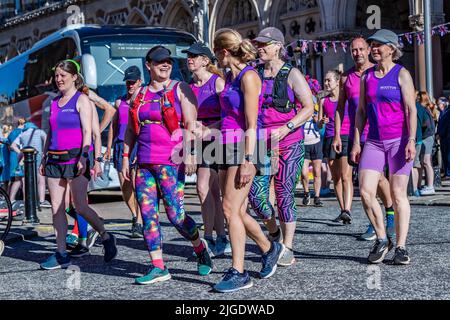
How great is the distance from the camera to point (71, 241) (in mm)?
9344

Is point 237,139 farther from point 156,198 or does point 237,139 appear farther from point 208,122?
point 208,122

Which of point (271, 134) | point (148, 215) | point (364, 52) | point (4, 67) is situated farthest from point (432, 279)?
point (4, 67)

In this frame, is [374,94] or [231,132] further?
[374,94]

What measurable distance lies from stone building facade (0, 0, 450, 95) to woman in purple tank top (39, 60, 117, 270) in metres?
15.6

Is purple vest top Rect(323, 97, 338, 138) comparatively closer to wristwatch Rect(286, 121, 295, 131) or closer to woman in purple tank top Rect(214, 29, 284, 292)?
wristwatch Rect(286, 121, 295, 131)

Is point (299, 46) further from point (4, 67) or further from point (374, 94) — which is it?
point (374, 94)

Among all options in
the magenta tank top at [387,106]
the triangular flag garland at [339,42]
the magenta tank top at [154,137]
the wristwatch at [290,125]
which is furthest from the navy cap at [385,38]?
the triangular flag garland at [339,42]

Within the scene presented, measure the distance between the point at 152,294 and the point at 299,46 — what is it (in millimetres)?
19547

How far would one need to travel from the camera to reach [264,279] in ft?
22.5

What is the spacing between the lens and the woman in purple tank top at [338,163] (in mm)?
10273

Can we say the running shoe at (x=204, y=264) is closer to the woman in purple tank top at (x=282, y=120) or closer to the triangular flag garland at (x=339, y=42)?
the woman in purple tank top at (x=282, y=120)

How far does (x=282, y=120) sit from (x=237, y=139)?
1.25m

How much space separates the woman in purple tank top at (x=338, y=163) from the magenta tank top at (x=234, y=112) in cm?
384
